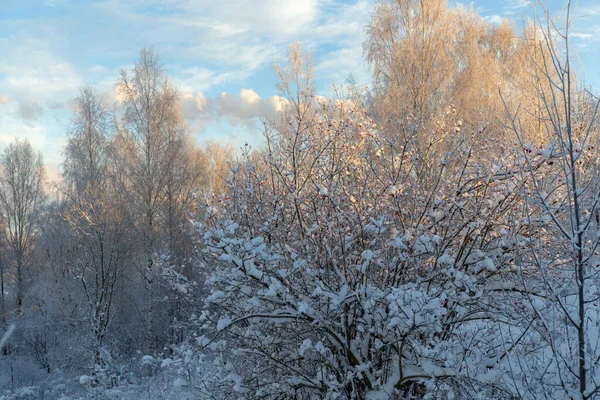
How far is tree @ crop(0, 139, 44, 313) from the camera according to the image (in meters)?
22.2

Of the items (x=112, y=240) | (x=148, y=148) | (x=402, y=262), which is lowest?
(x=402, y=262)

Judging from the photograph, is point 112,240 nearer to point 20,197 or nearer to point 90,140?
point 90,140

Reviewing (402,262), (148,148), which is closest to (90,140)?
(148,148)

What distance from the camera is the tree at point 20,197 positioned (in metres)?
22.2

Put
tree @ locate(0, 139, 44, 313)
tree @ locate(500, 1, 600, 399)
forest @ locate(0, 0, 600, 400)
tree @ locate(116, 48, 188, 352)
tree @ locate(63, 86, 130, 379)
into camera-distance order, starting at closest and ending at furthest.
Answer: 1. tree @ locate(500, 1, 600, 399)
2. forest @ locate(0, 0, 600, 400)
3. tree @ locate(63, 86, 130, 379)
4. tree @ locate(116, 48, 188, 352)
5. tree @ locate(0, 139, 44, 313)

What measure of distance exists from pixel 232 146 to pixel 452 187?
22742 millimetres

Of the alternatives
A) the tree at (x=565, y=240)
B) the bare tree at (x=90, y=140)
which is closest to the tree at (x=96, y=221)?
the bare tree at (x=90, y=140)

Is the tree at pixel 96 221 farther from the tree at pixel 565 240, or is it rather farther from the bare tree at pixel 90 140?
the tree at pixel 565 240

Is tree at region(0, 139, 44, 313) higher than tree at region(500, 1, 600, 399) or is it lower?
higher

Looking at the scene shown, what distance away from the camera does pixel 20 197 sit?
22859 millimetres

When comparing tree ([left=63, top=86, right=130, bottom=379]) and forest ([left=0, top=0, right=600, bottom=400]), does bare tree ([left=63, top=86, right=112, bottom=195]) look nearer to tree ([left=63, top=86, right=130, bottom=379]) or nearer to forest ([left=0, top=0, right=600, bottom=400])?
tree ([left=63, top=86, right=130, bottom=379])

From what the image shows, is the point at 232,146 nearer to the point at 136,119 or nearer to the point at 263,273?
the point at 136,119

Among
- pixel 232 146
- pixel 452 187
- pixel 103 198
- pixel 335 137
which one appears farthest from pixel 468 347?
pixel 232 146

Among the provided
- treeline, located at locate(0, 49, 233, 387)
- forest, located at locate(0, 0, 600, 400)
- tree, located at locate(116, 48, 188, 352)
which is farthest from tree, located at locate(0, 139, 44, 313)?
forest, located at locate(0, 0, 600, 400)
